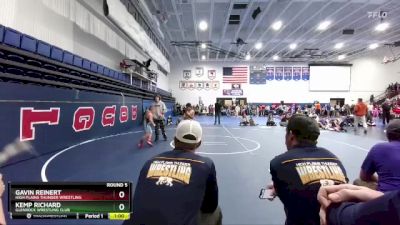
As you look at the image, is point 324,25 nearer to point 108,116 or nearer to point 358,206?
point 108,116

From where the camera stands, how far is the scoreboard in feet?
5.59

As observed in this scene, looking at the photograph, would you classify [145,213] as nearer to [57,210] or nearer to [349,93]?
[57,210]

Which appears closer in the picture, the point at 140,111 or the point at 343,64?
the point at 140,111

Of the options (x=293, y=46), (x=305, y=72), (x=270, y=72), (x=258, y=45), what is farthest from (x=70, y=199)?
(x=305, y=72)

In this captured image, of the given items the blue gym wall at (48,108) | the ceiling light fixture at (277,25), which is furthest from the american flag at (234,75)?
the blue gym wall at (48,108)

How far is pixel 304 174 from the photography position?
2316 millimetres

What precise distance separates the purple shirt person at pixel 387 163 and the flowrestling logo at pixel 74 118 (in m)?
7.08

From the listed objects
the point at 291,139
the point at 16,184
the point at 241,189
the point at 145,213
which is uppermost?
the point at 291,139

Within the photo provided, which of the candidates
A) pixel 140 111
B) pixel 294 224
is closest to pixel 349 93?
pixel 140 111

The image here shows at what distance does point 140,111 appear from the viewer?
18.4 metres

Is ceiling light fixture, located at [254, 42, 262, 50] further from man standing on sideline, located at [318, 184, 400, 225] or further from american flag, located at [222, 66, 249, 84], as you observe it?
man standing on sideline, located at [318, 184, 400, 225]

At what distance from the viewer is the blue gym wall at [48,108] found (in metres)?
6.43

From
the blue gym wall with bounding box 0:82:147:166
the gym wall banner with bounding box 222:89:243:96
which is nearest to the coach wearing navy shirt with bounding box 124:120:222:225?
the blue gym wall with bounding box 0:82:147:166

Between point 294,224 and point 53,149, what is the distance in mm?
7600
